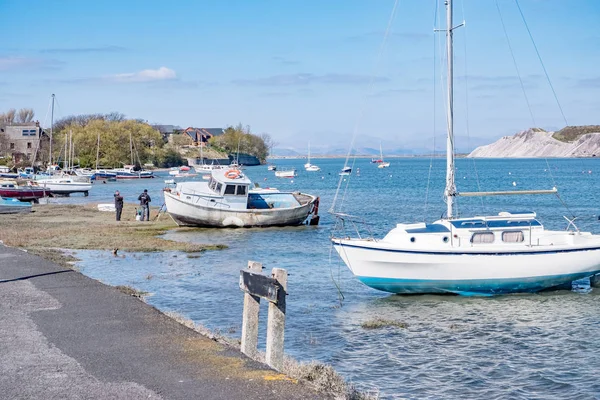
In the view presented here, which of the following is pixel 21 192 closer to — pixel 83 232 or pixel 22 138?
pixel 83 232

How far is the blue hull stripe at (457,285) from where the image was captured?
843 inches

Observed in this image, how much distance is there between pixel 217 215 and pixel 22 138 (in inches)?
4450

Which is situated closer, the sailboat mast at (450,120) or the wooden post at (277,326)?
the wooden post at (277,326)

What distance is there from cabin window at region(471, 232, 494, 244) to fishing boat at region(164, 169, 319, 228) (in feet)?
70.6

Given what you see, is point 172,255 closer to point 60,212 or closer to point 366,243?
point 366,243

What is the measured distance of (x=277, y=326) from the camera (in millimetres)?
10328

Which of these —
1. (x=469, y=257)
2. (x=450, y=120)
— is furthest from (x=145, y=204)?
(x=469, y=257)

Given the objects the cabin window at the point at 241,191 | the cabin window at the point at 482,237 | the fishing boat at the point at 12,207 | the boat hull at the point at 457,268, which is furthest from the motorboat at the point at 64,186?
the cabin window at the point at 482,237

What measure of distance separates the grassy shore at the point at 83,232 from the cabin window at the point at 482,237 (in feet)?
39.6

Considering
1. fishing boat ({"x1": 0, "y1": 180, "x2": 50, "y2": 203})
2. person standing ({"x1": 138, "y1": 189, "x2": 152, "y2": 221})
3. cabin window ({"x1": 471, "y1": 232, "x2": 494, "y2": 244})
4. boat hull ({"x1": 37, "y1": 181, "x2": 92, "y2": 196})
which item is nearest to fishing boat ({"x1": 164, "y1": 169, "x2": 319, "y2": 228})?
person standing ({"x1": 138, "y1": 189, "x2": 152, "y2": 221})

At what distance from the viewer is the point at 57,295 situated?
15.1m

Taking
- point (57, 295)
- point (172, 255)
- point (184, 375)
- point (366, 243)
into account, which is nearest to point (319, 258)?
point (172, 255)

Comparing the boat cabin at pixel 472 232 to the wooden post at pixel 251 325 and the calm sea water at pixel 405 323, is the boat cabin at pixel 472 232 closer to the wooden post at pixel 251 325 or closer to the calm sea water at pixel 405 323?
the calm sea water at pixel 405 323

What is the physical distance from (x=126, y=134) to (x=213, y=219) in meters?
112
